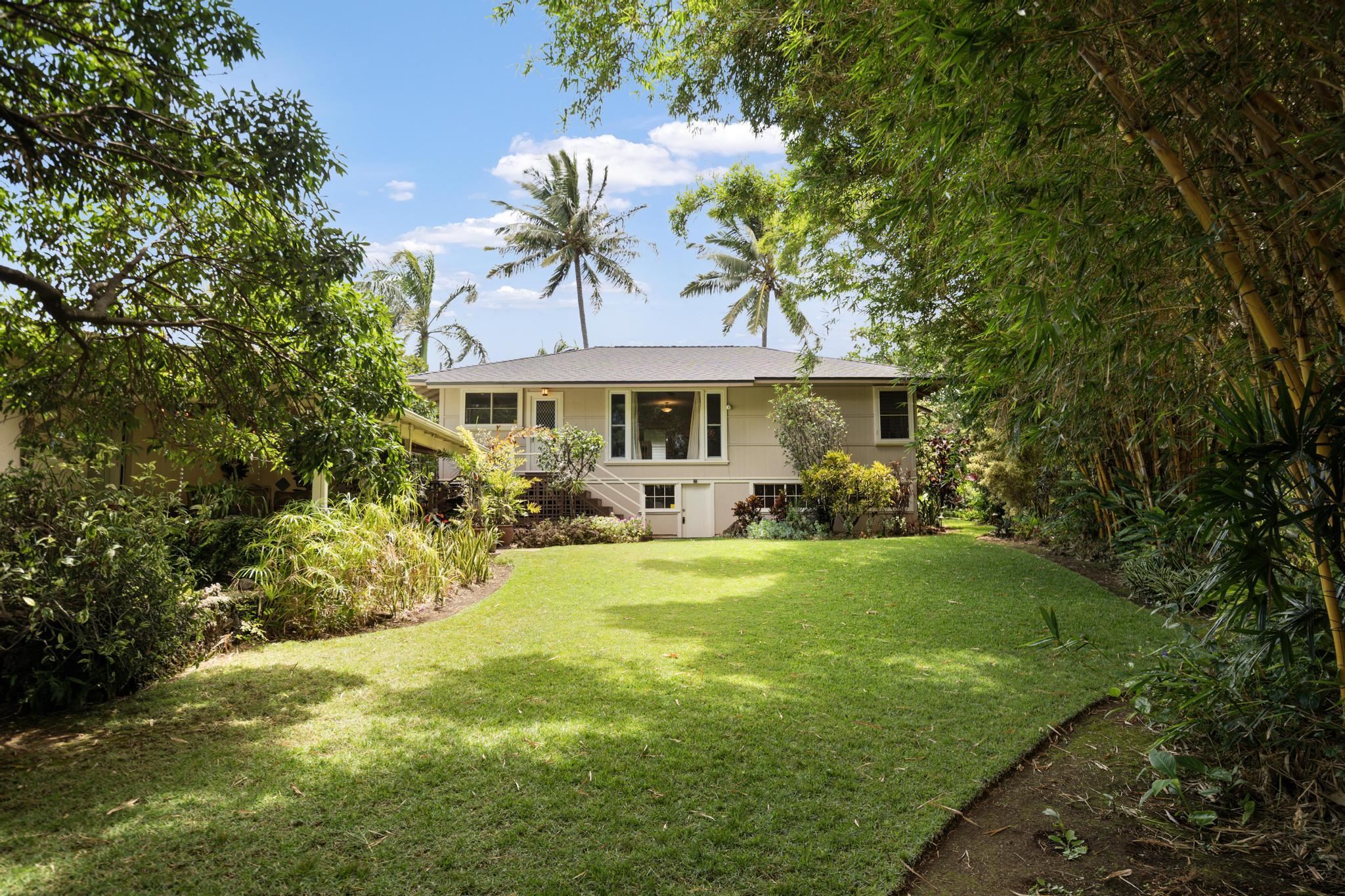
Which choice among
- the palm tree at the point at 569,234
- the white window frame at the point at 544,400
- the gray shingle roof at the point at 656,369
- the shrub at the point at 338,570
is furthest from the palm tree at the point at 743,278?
the shrub at the point at 338,570

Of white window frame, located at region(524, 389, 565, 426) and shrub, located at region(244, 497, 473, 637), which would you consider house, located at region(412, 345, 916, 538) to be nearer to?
white window frame, located at region(524, 389, 565, 426)

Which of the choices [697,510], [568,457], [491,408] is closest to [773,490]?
[697,510]

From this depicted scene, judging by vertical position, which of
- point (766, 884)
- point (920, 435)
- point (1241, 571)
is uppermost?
point (920, 435)

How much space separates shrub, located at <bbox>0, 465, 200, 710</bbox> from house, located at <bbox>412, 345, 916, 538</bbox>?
12086mm

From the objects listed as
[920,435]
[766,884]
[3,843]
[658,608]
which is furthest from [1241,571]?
[920,435]

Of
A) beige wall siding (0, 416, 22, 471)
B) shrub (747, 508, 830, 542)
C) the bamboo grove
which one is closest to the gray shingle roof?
shrub (747, 508, 830, 542)

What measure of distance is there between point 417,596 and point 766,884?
6.63 metres

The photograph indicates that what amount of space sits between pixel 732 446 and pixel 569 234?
47.5ft

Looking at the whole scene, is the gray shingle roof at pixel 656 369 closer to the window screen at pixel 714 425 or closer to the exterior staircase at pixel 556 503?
the window screen at pixel 714 425

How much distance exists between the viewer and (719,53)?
8.44 meters

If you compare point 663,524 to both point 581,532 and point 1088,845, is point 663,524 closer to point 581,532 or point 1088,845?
point 581,532

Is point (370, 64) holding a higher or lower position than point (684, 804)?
higher

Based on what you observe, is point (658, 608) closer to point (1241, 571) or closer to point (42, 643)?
point (42, 643)

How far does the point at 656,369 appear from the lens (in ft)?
60.6
